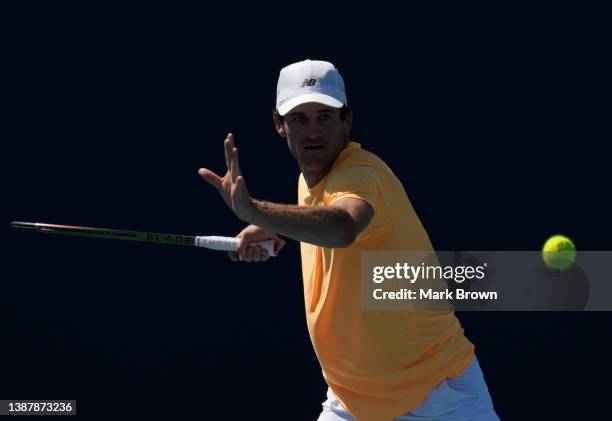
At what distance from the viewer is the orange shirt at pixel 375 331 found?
3844 mm

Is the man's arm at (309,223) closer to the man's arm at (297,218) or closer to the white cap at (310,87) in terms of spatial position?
the man's arm at (297,218)

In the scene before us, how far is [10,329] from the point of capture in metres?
5.93

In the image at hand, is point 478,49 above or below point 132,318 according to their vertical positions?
above

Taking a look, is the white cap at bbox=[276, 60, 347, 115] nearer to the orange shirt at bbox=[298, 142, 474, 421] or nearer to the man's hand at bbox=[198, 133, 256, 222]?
the orange shirt at bbox=[298, 142, 474, 421]

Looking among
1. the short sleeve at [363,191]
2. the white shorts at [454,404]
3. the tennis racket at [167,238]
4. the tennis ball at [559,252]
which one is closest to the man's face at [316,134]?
the short sleeve at [363,191]

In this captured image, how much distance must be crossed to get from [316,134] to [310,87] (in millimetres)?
160

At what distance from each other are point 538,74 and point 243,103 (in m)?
1.36

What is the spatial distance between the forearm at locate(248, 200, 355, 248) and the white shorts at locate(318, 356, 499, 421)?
0.81 m

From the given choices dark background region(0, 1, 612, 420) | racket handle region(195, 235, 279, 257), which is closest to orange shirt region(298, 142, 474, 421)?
racket handle region(195, 235, 279, 257)

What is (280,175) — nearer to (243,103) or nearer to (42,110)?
(243,103)

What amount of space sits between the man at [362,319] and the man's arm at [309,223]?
0.28 m

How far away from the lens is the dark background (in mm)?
5664

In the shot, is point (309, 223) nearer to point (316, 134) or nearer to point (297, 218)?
point (297, 218)

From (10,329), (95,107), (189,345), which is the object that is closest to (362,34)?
(95,107)
